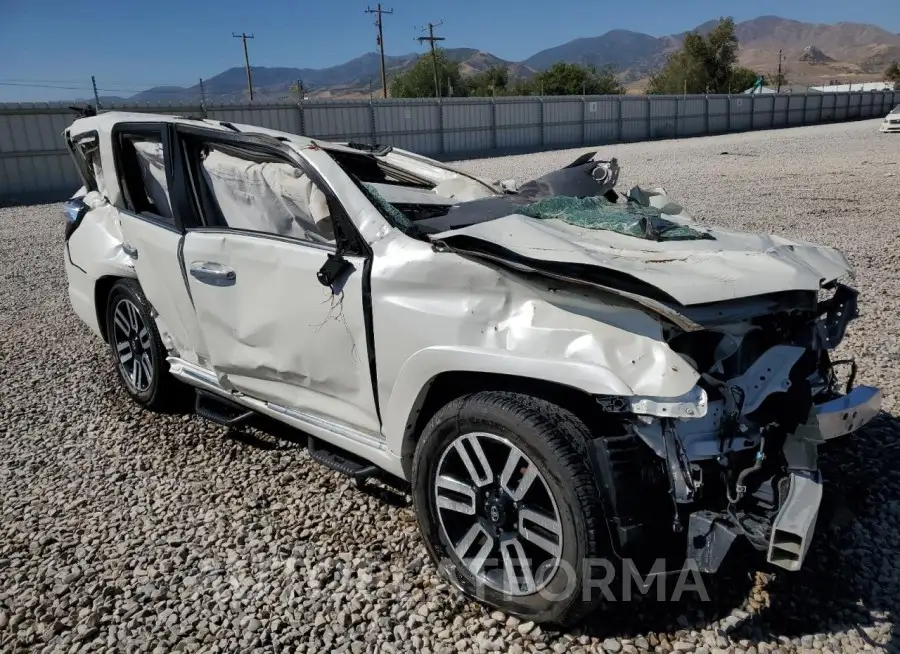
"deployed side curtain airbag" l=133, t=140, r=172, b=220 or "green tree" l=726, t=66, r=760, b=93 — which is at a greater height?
"green tree" l=726, t=66, r=760, b=93

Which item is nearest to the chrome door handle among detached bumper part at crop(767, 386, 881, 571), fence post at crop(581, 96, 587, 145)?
detached bumper part at crop(767, 386, 881, 571)

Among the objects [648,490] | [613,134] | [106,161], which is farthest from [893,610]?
[613,134]

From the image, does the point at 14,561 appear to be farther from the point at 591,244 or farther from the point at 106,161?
the point at 591,244

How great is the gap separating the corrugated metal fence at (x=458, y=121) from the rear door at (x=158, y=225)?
17.5 metres

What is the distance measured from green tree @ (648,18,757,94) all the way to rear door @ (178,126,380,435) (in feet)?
234

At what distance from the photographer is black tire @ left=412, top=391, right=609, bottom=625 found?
7.57 ft

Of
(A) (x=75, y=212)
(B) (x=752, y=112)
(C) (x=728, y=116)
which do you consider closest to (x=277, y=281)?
(A) (x=75, y=212)

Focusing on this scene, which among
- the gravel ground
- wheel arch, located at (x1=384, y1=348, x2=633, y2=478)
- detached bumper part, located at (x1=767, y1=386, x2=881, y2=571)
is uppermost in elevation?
wheel arch, located at (x1=384, y1=348, x2=633, y2=478)

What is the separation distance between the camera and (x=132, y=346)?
182 inches

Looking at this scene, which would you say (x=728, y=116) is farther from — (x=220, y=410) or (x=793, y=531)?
(x=793, y=531)

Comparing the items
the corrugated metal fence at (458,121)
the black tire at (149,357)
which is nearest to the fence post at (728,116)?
the corrugated metal fence at (458,121)

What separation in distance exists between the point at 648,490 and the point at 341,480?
183 cm

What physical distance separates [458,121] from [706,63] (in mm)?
50027

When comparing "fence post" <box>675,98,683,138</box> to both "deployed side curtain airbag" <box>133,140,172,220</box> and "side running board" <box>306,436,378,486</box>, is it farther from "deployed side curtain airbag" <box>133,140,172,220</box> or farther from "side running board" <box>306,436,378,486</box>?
"side running board" <box>306,436,378,486</box>
